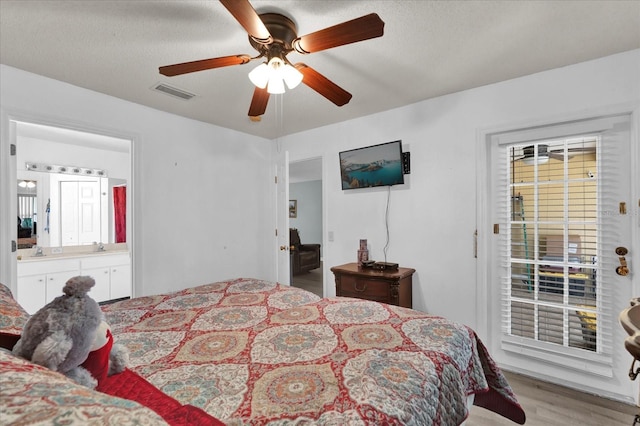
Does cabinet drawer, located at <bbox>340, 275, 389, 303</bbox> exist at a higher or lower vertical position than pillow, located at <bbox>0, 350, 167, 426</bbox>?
lower

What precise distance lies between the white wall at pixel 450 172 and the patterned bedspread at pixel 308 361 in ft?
4.07

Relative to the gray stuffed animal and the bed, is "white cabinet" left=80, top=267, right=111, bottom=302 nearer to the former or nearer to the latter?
the bed

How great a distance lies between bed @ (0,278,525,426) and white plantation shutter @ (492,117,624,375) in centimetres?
103

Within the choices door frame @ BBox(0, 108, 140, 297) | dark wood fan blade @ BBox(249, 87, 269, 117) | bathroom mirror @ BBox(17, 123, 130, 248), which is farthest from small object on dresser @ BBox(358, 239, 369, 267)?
bathroom mirror @ BBox(17, 123, 130, 248)

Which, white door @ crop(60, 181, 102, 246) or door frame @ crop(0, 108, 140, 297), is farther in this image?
white door @ crop(60, 181, 102, 246)

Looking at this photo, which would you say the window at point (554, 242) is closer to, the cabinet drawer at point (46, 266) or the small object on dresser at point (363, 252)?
the small object on dresser at point (363, 252)

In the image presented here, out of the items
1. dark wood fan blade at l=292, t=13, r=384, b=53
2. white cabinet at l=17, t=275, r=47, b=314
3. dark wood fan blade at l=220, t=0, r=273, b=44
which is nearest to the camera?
dark wood fan blade at l=220, t=0, r=273, b=44

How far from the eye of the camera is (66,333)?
0.81 metres

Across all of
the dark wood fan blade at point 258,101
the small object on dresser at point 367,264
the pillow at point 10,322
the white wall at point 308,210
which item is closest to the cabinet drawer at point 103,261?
the pillow at point 10,322

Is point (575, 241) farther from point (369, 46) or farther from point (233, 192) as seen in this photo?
point (233, 192)

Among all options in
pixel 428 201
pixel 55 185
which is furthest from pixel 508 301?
pixel 55 185

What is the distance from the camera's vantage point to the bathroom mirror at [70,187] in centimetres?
409

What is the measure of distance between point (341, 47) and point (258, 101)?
2.19 feet

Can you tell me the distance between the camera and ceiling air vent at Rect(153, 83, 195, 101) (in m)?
2.58
